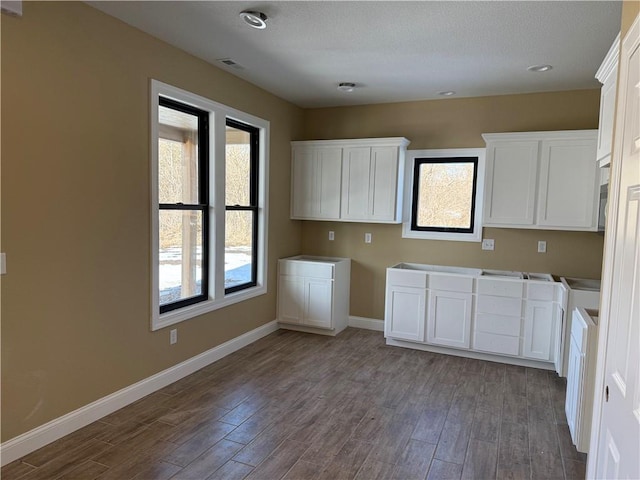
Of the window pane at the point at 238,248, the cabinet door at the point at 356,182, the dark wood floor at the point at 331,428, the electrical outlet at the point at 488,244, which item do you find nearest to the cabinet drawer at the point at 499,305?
the dark wood floor at the point at 331,428

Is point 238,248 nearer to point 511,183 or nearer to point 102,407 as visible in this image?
point 102,407

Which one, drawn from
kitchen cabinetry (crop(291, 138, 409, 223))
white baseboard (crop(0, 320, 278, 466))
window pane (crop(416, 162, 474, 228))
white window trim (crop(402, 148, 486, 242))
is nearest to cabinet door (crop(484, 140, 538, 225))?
white window trim (crop(402, 148, 486, 242))

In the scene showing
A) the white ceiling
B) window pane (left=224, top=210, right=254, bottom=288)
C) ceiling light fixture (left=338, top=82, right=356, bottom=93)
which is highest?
ceiling light fixture (left=338, top=82, right=356, bottom=93)

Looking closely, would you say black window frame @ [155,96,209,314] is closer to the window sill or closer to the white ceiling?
the window sill

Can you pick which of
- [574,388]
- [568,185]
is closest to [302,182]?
[568,185]

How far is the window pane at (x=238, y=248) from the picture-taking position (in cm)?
420

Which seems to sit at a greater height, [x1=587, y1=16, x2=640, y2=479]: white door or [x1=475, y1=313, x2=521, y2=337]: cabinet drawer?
[x1=587, y1=16, x2=640, y2=479]: white door

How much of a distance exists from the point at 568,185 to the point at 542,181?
0.73 feet

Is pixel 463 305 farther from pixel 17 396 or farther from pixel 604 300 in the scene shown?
pixel 17 396

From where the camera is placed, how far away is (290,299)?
16.3 ft

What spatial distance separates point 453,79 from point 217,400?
11.4ft

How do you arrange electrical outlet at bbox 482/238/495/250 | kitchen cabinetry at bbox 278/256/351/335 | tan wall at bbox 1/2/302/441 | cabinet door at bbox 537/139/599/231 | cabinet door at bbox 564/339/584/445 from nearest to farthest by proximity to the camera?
tan wall at bbox 1/2/302/441 → cabinet door at bbox 564/339/584/445 → cabinet door at bbox 537/139/599/231 → electrical outlet at bbox 482/238/495/250 → kitchen cabinetry at bbox 278/256/351/335

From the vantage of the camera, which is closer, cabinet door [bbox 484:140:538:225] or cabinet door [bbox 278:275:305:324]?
cabinet door [bbox 484:140:538:225]

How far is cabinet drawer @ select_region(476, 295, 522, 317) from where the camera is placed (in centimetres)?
Result: 401
